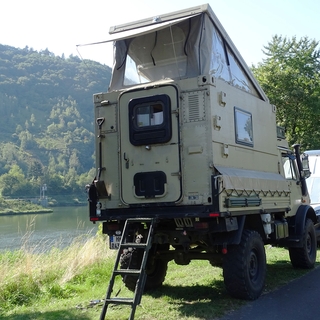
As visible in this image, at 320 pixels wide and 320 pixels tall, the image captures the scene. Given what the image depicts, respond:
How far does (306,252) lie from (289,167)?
183 cm

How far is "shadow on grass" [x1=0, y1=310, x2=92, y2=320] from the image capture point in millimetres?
6512

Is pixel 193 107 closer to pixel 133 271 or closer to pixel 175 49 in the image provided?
pixel 175 49

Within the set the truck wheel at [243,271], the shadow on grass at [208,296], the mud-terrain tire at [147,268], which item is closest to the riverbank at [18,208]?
the mud-terrain tire at [147,268]

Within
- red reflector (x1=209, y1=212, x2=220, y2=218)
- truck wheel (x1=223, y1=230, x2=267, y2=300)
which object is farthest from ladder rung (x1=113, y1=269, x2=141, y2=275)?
truck wheel (x1=223, y1=230, x2=267, y2=300)

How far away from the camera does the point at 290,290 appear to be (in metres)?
7.87

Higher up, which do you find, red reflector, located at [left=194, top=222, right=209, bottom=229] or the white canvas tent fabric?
the white canvas tent fabric

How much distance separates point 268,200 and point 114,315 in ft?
11.4

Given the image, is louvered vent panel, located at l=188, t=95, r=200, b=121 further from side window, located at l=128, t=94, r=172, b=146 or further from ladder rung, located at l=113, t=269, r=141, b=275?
ladder rung, located at l=113, t=269, r=141, b=275

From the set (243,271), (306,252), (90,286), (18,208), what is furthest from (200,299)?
(18,208)

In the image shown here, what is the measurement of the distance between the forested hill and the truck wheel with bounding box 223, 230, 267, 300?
355 ft

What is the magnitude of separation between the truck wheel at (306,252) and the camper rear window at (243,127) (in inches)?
112

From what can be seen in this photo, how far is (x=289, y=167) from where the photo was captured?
10156 millimetres

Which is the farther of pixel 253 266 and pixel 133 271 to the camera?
pixel 253 266

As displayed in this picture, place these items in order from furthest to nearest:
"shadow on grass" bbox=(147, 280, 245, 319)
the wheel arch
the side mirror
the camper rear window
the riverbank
→ 1. the riverbank
2. the side mirror
3. the wheel arch
4. the camper rear window
5. "shadow on grass" bbox=(147, 280, 245, 319)
